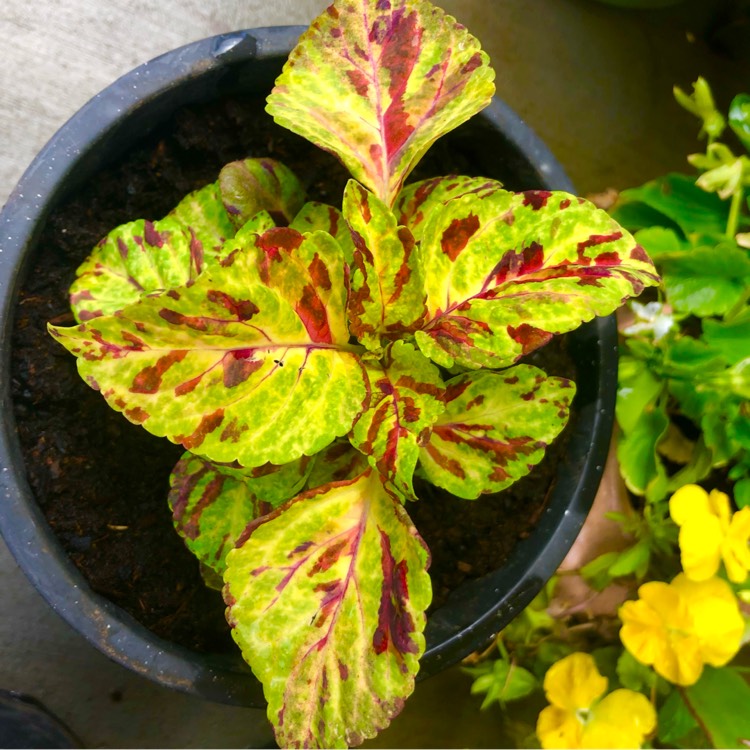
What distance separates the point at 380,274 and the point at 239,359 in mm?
120

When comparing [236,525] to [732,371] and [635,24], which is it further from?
[635,24]

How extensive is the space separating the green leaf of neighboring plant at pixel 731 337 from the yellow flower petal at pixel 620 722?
405 mm

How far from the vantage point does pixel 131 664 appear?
674 mm

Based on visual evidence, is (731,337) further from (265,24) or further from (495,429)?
(265,24)

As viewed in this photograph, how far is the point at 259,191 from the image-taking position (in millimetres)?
669

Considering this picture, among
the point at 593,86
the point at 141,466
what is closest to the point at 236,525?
the point at 141,466

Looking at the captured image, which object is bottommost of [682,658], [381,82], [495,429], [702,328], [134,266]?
[682,658]

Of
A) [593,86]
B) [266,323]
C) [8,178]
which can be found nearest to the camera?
[266,323]

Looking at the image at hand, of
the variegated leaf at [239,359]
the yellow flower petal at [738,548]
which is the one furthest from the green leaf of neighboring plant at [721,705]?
the variegated leaf at [239,359]

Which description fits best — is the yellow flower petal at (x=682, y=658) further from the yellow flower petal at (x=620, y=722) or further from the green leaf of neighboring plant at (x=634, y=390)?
the green leaf of neighboring plant at (x=634, y=390)

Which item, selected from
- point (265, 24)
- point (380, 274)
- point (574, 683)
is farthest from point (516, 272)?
point (265, 24)

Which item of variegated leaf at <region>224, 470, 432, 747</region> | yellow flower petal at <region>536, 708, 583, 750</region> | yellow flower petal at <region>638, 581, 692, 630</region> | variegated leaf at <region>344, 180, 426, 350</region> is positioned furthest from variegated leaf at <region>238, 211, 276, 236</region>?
yellow flower petal at <region>536, 708, 583, 750</region>

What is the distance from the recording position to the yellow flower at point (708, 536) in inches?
29.9

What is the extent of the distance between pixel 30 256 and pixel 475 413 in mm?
432
